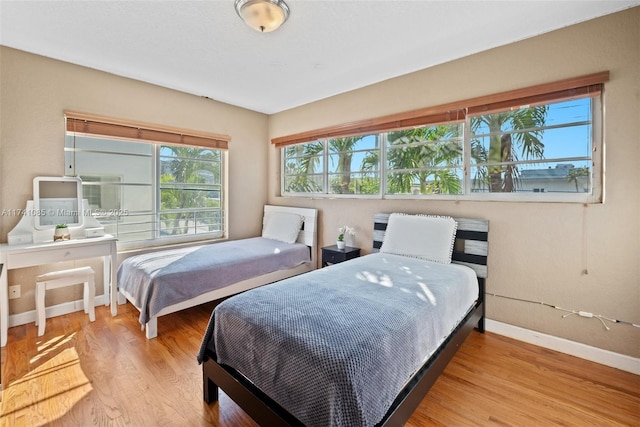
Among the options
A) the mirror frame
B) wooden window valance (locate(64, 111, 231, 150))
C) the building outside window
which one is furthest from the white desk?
the building outside window

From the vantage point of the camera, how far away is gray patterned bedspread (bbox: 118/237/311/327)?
2424mm

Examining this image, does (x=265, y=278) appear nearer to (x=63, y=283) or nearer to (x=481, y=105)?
(x=63, y=283)

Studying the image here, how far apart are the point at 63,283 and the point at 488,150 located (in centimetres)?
397

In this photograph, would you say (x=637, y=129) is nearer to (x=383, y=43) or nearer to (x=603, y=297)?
(x=603, y=297)

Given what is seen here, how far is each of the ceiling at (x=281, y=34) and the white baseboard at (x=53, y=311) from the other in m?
2.35

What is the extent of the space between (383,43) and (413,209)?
62.0 inches

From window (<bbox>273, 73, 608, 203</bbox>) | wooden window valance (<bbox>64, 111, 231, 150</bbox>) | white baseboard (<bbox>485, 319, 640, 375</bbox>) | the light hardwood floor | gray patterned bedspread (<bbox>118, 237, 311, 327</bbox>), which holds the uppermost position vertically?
wooden window valance (<bbox>64, 111, 231, 150</bbox>)

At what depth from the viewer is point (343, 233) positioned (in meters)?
3.59

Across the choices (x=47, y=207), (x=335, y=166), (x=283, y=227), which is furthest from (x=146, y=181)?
(x=335, y=166)

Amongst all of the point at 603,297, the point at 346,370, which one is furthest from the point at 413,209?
the point at 346,370

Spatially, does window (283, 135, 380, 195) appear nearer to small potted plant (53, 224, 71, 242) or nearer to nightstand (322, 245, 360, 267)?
nightstand (322, 245, 360, 267)

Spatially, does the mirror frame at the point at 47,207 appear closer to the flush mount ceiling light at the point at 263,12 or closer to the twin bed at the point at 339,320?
the twin bed at the point at 339,320

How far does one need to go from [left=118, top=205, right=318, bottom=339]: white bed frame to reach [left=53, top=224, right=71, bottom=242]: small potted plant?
72 cm

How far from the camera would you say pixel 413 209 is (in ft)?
10.1
